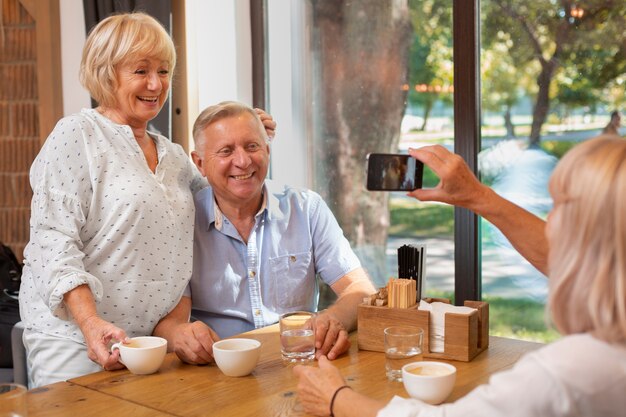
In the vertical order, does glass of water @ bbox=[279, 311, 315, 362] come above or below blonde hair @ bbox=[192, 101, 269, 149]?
below

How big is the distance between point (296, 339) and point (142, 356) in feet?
1.30

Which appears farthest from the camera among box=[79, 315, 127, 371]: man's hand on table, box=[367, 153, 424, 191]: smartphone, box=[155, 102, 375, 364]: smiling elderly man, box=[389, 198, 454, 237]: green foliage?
box=[389, 198, 454, 237]: green foliage

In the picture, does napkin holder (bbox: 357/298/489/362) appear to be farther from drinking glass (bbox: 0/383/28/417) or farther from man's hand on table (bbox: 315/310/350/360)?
drinking glass (bbox: 0/383/28/417)

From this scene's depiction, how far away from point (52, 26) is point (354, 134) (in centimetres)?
165

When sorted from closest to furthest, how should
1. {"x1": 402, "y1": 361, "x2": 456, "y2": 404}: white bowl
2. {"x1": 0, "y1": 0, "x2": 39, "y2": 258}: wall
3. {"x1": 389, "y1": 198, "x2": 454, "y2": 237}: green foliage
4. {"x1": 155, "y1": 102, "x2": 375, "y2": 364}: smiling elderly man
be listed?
{"x1": 402, "y1": 361, "x2": 456, "y2": 404}: white bowl
{"x1": 155, "y1": 102, "x2": 375, "y2": 364}: smiling elderly man
{"x1": 389, "y1": 198, "x2": 454, "y2": 237}: green foliage
{"x1": 0, "y1": 0, "x2": 39, "y2": 258}: wall

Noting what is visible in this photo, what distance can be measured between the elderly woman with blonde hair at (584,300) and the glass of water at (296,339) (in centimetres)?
85

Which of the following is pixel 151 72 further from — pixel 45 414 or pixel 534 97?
pixel 534 97

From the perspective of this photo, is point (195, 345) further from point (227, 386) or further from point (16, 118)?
point (16, 118)

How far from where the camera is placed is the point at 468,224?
3332 mm

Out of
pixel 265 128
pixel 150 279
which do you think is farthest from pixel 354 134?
pixel 150 279

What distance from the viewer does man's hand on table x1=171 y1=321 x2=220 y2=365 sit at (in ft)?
6.62

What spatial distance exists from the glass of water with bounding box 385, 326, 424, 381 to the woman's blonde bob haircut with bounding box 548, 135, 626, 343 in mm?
676

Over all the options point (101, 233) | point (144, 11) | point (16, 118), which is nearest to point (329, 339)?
point (101, 233)

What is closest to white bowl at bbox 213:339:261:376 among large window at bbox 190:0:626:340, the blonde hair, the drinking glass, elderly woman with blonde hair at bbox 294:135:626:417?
the drinking glass
